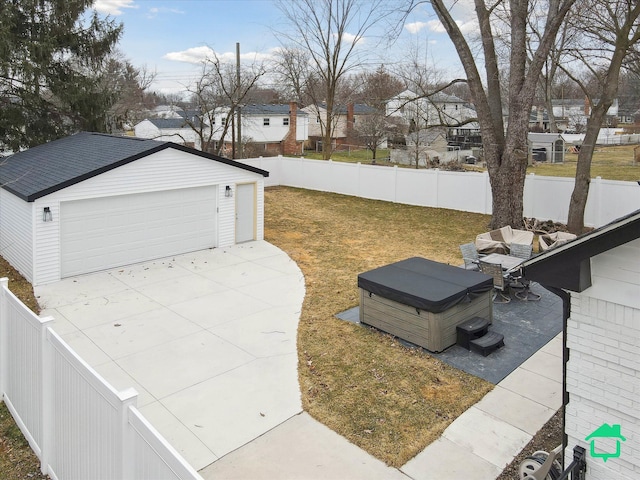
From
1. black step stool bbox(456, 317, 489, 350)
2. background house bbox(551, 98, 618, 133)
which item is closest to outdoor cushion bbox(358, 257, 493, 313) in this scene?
black step stool bbox(456, 317, 489, 350)

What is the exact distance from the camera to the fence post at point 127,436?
356 centimetres

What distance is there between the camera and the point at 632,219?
350 cm

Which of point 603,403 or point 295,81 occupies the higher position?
point 295,81

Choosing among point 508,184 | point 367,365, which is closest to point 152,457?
point 367,365

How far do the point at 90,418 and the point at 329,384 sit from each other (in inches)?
141

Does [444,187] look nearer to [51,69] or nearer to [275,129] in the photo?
[51,69]

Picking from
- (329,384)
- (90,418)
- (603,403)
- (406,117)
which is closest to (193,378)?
(329,384)

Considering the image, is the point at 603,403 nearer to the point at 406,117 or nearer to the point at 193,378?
the point at 193,378

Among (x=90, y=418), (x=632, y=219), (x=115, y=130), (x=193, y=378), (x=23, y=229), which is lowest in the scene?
(x=193, y=378)

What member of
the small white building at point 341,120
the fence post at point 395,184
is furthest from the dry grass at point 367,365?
the small white building at point 341,120

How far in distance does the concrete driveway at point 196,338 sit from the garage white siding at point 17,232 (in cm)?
111

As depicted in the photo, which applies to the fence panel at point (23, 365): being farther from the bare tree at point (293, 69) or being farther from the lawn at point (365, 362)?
the bare tree at point (293, 69)

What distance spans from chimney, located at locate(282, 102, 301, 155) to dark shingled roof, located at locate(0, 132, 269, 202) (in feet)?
107

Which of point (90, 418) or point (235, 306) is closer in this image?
point (90, 418)
